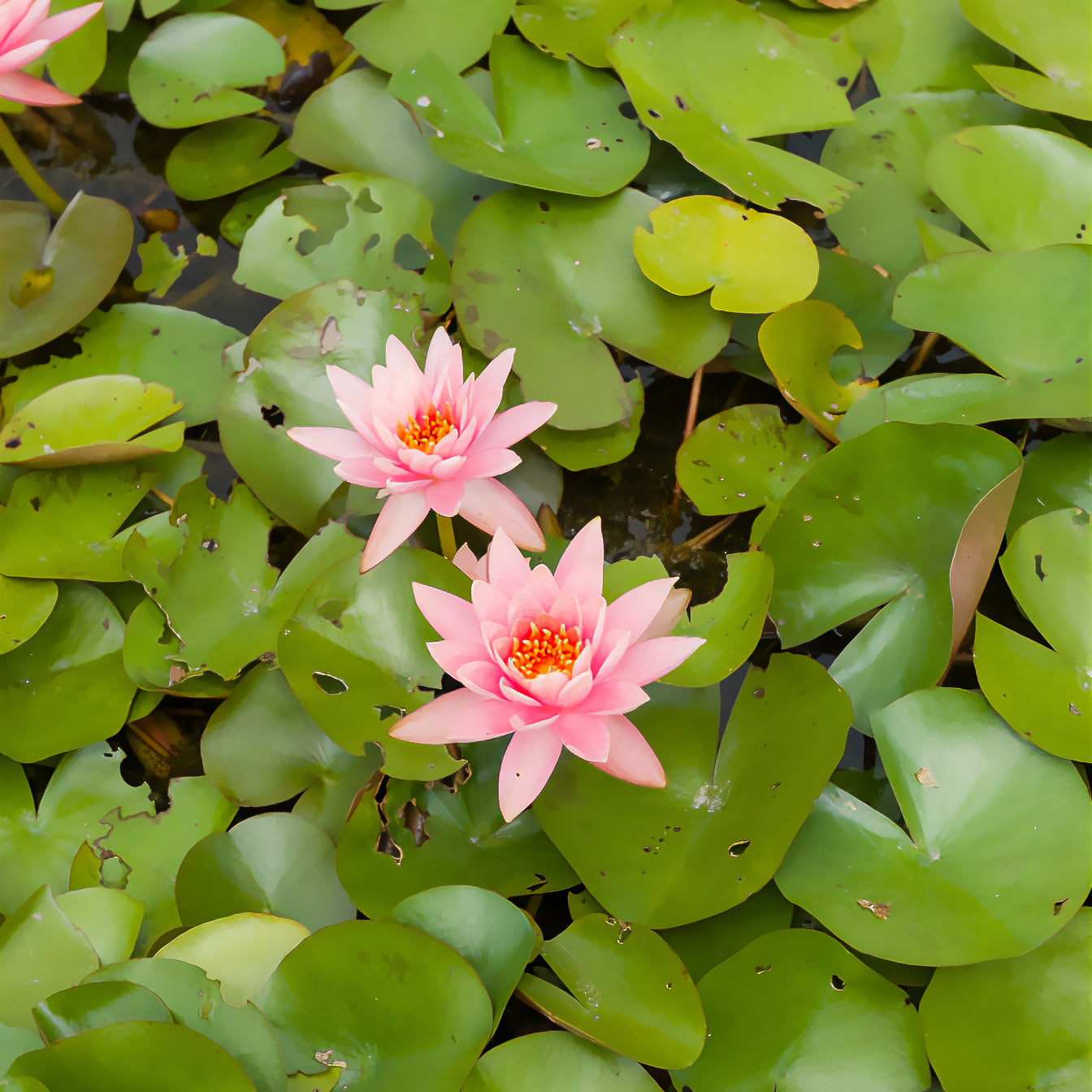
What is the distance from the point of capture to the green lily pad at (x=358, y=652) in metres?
1.39

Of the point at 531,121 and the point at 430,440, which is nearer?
the point at 430,440

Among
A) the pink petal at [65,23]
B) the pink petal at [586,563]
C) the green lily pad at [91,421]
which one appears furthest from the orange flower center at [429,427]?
the pink petal at [65,23]

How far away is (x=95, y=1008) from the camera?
1.18 m

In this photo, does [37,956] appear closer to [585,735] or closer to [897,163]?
[585,735]

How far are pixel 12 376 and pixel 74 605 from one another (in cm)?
61

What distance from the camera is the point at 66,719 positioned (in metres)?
1.59

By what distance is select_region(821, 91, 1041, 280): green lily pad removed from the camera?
1.84 metres

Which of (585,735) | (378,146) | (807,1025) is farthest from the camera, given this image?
(378,146)

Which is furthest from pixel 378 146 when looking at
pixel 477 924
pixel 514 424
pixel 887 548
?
pixel 477 924

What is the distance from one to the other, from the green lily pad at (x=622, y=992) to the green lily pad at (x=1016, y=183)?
5.14 feet

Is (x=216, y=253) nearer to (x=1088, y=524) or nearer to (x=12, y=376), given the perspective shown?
(x=12, y=376)

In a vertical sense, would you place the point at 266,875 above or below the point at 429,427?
below

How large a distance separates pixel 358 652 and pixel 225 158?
144 cm

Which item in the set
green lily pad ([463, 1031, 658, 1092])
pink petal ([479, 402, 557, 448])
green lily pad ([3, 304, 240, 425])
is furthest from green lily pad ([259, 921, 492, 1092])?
green lily pad ([3, 304, 240, 425])
